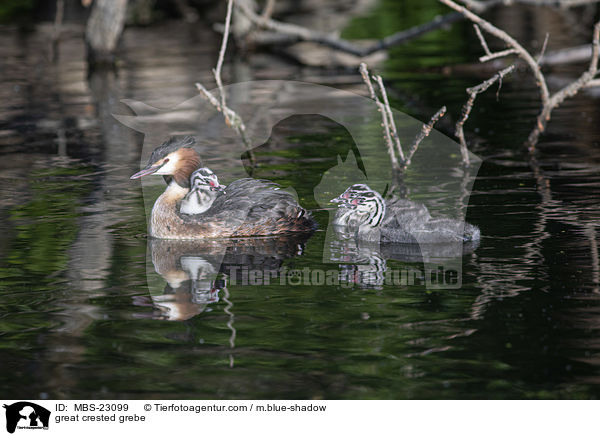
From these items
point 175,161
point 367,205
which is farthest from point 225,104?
point 367,205

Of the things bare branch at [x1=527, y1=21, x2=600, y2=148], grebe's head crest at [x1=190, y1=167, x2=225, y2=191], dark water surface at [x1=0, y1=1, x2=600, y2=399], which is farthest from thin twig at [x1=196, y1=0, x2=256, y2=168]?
bare branch at [x1=527, y1=21, x2=600, y2=148]

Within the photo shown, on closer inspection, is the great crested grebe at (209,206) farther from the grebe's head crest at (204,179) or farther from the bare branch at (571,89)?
the bare branch at (571,89)

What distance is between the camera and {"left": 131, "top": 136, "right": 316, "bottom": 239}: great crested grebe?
9.75 meters

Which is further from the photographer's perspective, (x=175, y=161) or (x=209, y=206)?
(x=175, y=161)

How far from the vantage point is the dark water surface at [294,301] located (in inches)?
255

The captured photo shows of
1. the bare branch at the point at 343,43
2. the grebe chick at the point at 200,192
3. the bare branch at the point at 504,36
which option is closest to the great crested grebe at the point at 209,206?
the grebe chick at the point at 200,192

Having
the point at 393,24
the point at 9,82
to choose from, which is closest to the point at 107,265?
the point at 9,82

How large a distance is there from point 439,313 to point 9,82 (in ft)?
55.3

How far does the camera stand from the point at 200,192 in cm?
994

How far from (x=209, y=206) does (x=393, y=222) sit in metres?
1.84

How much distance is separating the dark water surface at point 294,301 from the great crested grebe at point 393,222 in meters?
0.28

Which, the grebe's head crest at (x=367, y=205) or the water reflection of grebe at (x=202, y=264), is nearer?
the water reflection of grebe at (x=202, y=264)
